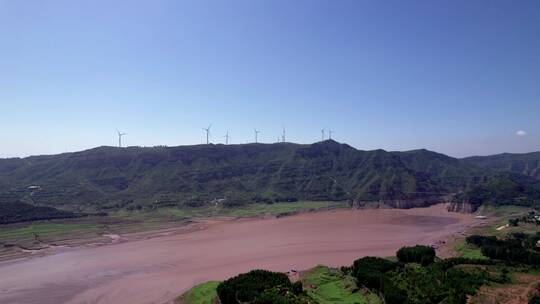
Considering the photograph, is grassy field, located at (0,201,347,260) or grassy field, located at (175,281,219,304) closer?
grassy field, located at (175,281,219,304)

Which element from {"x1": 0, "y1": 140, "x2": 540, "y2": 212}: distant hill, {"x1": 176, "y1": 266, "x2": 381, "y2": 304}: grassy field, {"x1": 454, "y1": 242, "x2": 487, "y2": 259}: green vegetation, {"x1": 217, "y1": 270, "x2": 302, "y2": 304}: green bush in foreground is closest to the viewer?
{"x1": 217, "y1": 270, "x2": 302, "y2": 304}: green bush in foreground

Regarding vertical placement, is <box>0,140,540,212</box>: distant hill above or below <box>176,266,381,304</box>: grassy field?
above

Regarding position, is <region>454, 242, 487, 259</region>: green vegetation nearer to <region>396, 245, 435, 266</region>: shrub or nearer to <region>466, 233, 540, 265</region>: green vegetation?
<region>466, 233, 540, 265</region>: green vegetation

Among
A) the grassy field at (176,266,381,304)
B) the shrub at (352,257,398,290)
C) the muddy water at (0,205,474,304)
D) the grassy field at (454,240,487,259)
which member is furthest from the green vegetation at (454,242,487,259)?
the grassy field at (176,266,381,304)

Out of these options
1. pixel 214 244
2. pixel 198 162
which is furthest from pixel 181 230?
pixel 198 162

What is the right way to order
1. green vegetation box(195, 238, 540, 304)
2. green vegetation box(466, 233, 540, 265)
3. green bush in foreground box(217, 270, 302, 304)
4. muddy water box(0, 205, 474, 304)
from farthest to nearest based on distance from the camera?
green vegetation box(466, 233, 540, 265)
muddy water box(0, 205, 474, 304)
green vegetation box(195, 238, 540, 304)
green bush in foreground box(217, 270, 302, 304)
